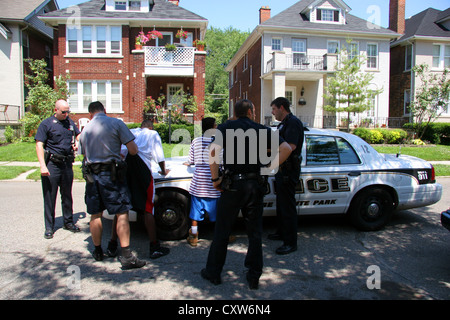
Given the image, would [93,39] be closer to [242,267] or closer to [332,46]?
[332,46]

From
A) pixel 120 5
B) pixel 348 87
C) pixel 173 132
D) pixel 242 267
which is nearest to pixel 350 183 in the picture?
pixel 242 267

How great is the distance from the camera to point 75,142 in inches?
224

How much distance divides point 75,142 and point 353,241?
459 cm

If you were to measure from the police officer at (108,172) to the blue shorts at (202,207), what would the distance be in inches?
36.4

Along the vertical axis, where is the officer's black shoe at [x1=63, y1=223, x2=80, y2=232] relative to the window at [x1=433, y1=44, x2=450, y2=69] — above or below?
below

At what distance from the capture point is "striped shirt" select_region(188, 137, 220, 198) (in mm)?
4656

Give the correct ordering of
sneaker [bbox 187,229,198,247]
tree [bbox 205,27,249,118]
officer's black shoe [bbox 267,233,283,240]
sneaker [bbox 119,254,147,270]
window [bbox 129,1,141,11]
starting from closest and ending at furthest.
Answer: sneaker [bbox 119,254,147,270] < sneaker [bbox 187,229,198,247] < officer's black shoe [bbox 267,233,283,240] < window [bbox 129,1,141,11] < tree [bbox 205,27,249,118]

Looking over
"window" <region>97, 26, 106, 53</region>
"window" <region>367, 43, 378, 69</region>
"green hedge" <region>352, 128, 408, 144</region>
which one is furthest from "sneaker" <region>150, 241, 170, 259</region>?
"window" <region>367, 43, 378, 69</region>

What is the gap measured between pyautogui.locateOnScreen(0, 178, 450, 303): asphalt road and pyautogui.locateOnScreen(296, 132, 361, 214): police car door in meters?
0.48

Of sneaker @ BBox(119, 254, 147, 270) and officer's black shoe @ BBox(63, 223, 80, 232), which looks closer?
sneaker @ BBox(119, 254, 147, 270)

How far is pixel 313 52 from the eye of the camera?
24281 mm

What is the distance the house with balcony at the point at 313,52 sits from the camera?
23.5m

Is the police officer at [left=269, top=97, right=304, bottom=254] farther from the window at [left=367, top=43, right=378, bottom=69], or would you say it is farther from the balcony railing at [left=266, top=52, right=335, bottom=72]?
the window at [left=367, top=43, right=378, bottom=69]

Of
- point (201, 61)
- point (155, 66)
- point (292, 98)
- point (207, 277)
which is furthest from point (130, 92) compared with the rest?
point (207, 277)
